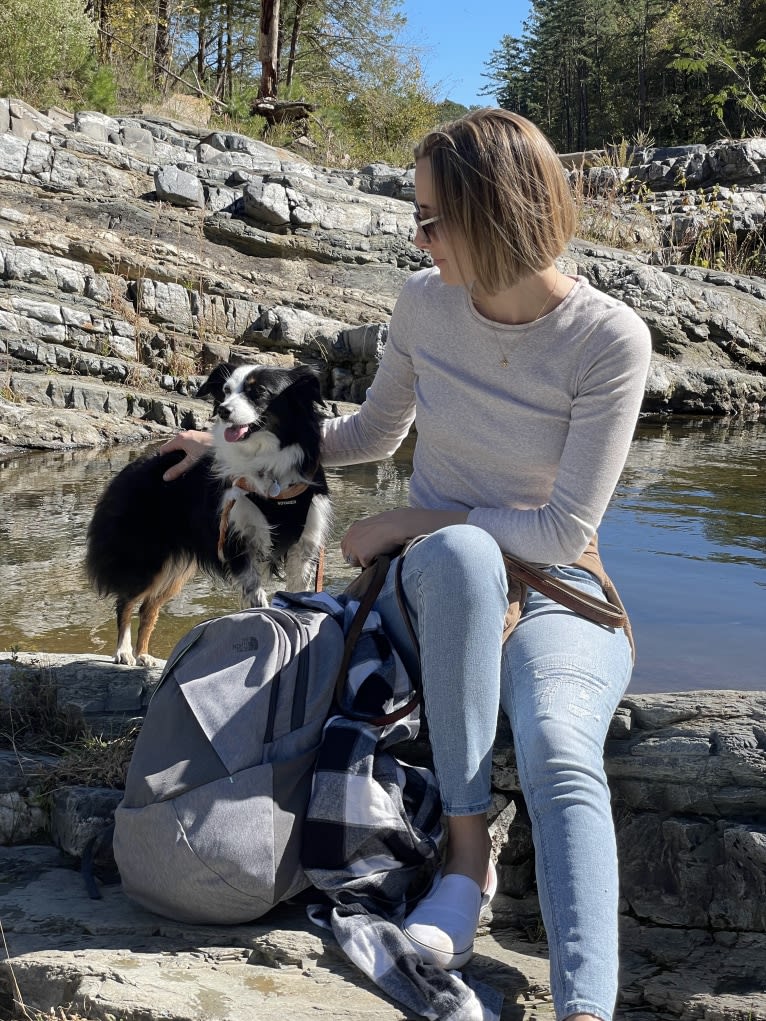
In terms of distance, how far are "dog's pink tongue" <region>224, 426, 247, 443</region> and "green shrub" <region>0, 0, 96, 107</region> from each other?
13.9 meters

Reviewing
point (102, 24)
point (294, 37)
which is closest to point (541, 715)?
point (102, 24)

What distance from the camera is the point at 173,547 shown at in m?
4.11

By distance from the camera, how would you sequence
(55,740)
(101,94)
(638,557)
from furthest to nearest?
(101,94) < (638,557) < (55,740)

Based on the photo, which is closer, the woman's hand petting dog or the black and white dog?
the woman's hand petting dog

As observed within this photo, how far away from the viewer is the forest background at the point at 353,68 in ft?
54.8

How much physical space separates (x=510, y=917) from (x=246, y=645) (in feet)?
2.77

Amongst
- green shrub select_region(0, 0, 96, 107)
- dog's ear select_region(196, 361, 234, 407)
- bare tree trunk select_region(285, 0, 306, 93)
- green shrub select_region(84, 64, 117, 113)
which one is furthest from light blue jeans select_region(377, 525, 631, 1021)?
bare tree trunk select_region(285, 0, 306, 93)

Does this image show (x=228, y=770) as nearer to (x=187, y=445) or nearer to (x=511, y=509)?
(x=511, y=509)

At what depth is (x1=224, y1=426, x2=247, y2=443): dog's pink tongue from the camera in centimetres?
383

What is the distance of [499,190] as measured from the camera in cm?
206

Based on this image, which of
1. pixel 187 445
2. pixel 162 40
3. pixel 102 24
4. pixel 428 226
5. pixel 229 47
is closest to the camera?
pixel 428 226

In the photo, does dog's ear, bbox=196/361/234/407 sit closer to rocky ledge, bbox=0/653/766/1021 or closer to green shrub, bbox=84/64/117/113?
rocky ledge, bbox=0/653/766/1021

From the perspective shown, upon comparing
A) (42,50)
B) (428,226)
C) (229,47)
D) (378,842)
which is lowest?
(378,842)

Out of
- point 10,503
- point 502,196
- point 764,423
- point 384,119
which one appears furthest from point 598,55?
point 502,196
